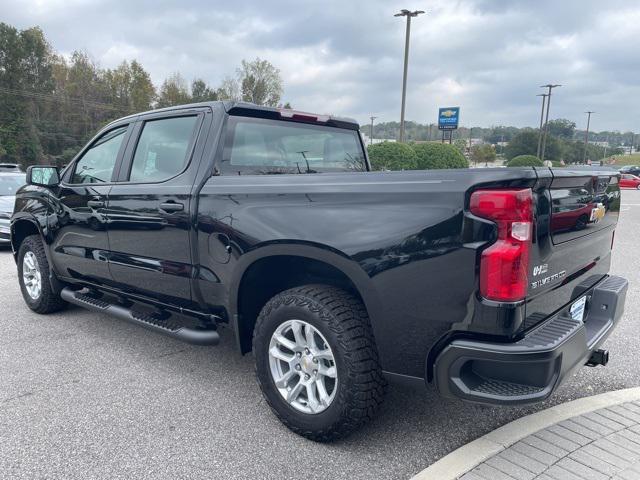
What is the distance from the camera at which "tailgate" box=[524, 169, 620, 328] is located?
2.25m

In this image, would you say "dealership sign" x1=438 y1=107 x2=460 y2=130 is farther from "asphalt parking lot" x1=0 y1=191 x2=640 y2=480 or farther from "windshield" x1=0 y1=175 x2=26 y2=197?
"asphalt parking lot" x1=0 y1=191 x2=640 y2=480

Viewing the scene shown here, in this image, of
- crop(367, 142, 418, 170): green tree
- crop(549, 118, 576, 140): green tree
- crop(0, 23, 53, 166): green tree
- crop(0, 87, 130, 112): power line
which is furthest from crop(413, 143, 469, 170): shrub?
crop(549, 118, 576, 140): green tree

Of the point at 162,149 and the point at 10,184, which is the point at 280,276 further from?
the point at 10,184

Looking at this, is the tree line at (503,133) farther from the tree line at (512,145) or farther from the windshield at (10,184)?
the windshield at (10,184)

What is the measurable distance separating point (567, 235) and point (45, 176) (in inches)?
169

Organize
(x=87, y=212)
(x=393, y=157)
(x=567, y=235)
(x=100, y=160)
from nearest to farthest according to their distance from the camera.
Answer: (x=567, y=235) < (x=87, y=212) < (x=100, y=160) < (x=393, y=157)

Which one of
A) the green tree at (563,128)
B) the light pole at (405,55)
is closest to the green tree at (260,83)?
the light pole at (405,55)

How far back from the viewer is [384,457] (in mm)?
2643

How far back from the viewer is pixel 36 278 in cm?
513

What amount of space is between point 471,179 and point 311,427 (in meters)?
1.58

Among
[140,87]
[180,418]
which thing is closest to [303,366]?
[180,418]

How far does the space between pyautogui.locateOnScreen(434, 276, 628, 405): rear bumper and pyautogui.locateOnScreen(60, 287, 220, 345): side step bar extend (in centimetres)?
163


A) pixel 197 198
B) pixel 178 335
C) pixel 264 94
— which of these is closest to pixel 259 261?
pixel 197 198

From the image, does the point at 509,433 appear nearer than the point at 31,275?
Yes
